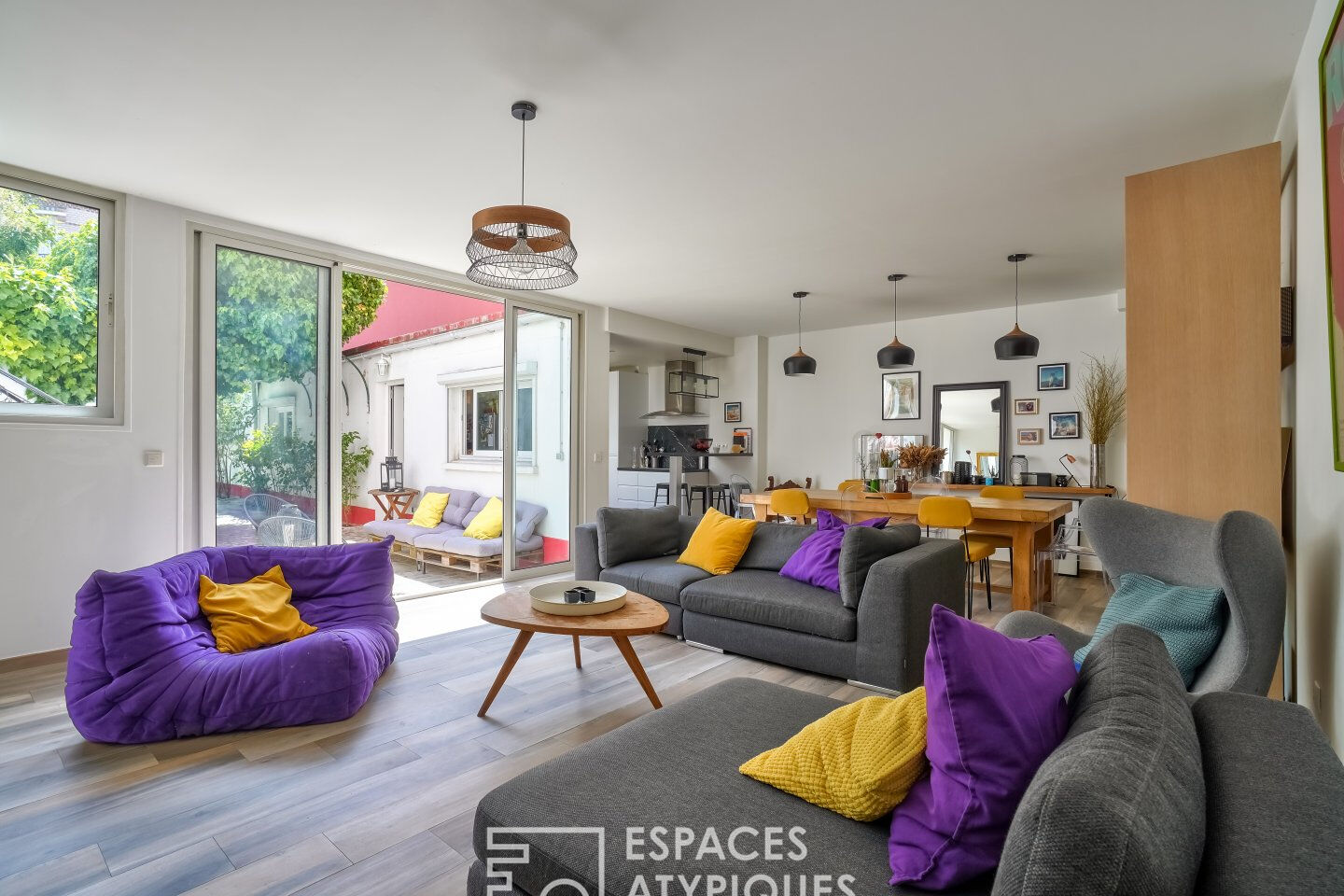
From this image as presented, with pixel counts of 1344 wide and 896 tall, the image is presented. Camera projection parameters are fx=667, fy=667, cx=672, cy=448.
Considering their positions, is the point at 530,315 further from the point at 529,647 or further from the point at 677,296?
the point at 529,647

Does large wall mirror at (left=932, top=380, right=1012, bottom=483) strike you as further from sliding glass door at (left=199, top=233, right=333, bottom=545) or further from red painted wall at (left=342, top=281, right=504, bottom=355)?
sliding glass door at (left=199, top=233, right=333, bottom=545)

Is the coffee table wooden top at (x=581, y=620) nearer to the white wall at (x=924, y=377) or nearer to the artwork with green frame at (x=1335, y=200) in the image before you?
the artwork with green frame at (x=1335, y=200)

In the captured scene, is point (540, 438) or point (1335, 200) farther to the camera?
point (540, 438)

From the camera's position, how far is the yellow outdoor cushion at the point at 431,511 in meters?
7.20

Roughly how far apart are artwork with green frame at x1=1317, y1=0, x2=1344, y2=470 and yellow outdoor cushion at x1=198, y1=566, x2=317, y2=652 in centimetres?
399

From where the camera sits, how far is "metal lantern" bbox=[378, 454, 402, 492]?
870cm

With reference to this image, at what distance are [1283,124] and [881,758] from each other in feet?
11.3

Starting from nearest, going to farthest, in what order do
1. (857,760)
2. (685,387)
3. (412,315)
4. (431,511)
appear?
(857,760)
(431,511)
(685,387)
(412,315)

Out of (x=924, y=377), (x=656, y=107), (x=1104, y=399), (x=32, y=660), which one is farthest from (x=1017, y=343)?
(x=32, y=660)

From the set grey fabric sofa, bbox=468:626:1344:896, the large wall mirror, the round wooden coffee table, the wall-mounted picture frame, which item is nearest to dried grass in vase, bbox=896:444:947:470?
the large wall mirror

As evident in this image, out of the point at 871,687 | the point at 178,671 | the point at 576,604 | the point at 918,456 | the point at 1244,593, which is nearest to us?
the point at 1244,593

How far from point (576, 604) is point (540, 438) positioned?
3.61 meters

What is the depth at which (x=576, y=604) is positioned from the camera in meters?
2.92

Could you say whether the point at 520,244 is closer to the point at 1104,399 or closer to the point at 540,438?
the point at 540,438
